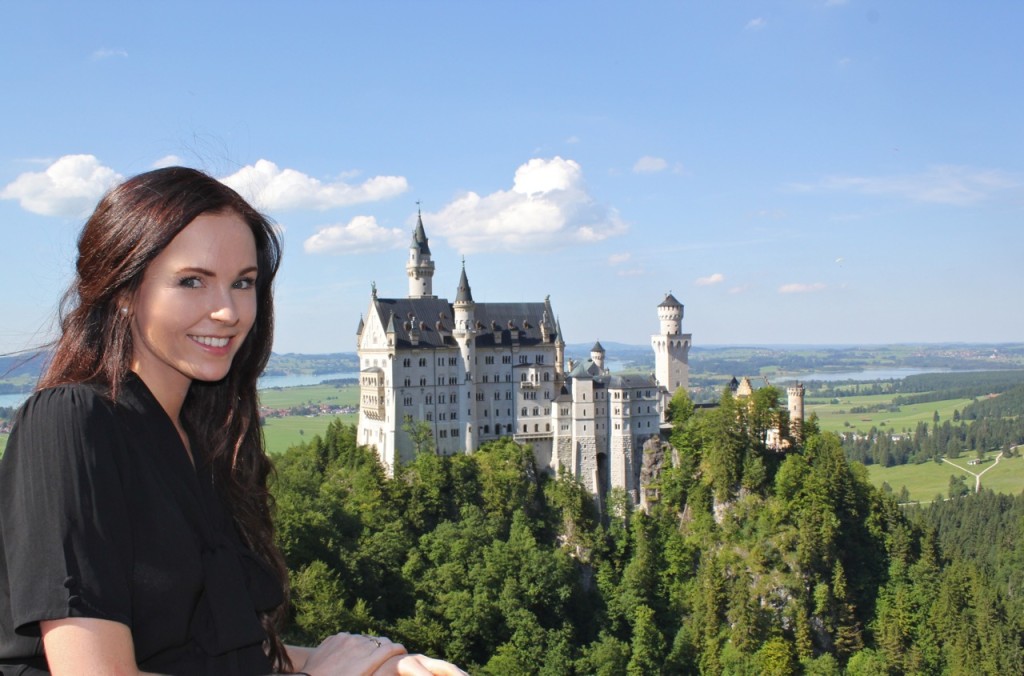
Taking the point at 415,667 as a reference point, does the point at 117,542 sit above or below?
above

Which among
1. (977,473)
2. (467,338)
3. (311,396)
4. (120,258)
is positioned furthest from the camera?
(311,396)

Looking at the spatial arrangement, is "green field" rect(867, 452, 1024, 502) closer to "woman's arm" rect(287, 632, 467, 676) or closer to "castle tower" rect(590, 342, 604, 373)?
"castle tower" rect(590, 342, 604, 373)

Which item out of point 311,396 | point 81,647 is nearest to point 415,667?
point 81,647

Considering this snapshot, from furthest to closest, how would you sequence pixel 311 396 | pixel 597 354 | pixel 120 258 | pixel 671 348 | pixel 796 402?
pixel 311 396 → pixel 671 348 → pixel 597 354 → pixel 796 402 → pixel 120 258

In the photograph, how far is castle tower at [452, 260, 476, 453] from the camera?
221ft

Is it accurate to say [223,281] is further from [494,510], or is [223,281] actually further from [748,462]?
[748,462]

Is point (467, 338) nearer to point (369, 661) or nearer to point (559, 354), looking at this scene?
point (559, 354)

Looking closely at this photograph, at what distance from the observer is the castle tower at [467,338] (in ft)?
221

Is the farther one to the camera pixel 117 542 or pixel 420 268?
pixel 420 268

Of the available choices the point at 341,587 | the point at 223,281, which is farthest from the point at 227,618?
the point at 341,587

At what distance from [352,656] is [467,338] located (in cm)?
6362

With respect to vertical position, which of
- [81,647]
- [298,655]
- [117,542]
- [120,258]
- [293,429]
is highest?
[120,258]

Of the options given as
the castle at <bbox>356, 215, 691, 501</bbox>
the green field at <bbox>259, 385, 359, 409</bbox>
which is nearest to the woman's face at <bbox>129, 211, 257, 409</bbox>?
the castle at <bbox>356, 215, 691, 501</bbox>

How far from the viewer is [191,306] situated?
415 centimetres
